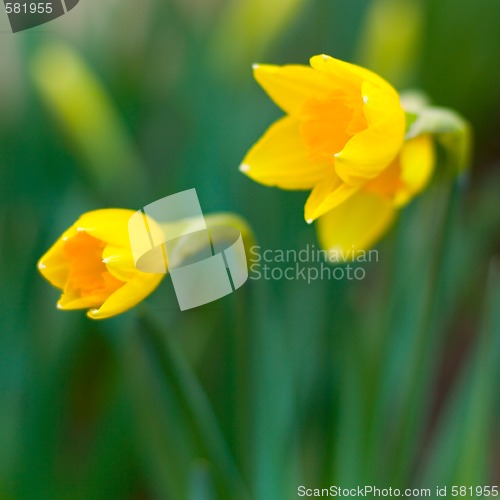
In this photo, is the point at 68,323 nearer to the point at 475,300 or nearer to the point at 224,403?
the point at 224,403

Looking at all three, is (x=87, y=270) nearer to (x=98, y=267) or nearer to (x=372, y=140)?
(x=98, y=267)

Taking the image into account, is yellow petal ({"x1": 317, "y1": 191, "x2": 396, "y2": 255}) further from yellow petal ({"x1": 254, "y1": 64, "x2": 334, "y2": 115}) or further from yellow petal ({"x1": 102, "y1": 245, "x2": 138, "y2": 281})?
yellow petal ({"x1": 102, "y1": 245, "x2": 138, "y2": 281})

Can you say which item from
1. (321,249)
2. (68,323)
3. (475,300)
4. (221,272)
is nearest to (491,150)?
(475,300)

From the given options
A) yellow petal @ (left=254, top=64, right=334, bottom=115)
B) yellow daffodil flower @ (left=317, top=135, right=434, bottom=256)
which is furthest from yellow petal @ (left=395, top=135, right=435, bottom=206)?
yellow petal @ (left=254, top=64, right=334, bottom=115)

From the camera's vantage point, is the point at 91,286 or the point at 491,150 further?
the point at 491,150

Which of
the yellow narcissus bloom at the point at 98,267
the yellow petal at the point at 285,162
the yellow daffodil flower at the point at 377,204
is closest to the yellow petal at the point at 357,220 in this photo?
the yellow daffodil flower at the point at 377,204

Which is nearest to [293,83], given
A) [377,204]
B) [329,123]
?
[329,123]

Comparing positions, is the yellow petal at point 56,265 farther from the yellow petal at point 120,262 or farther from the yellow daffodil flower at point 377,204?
the yellow daffodil flower at point 377,204
